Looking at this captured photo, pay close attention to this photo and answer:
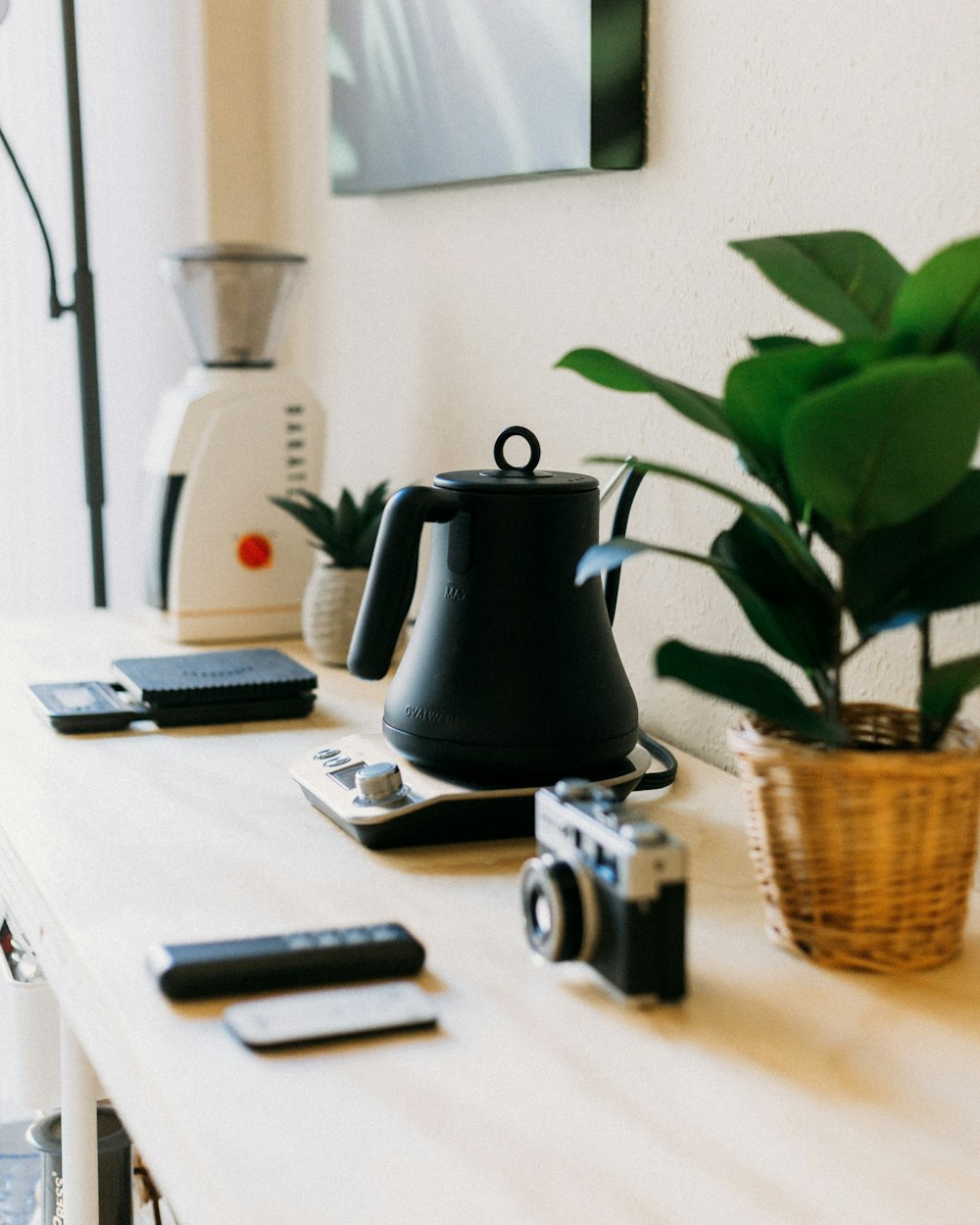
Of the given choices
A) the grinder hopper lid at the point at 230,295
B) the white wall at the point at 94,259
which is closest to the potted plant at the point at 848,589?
the grinder hopper lid at the point at 230,295

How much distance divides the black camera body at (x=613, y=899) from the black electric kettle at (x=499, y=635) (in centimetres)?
19

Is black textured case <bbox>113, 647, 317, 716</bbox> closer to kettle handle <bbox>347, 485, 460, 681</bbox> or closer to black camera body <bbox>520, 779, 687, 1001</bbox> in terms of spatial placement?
kettle handle <bbox>347, 485, 460, 681</bbox>

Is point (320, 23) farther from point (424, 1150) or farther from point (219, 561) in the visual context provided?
point (424, 1150)

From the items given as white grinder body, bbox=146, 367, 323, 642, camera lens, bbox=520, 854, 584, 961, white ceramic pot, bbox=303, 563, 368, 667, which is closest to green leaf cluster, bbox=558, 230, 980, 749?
camera lens, bbox=520, 854, 584, 961

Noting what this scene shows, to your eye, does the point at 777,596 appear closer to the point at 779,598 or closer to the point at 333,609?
the point at 779,598

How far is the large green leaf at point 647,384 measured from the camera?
0.75 metres

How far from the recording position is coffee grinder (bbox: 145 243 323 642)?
1.69 metres

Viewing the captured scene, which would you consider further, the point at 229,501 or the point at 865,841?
the point at 229,501

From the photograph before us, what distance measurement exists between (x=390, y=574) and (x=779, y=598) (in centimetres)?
28

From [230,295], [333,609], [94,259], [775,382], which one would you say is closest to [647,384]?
[775,382]

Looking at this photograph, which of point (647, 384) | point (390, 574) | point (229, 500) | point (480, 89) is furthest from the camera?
point (229, 500)

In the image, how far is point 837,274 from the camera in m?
0.75

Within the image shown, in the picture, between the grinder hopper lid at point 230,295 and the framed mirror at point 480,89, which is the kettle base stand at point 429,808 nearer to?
the framed mirror at point 480,89

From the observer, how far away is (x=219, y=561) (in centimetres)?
171
